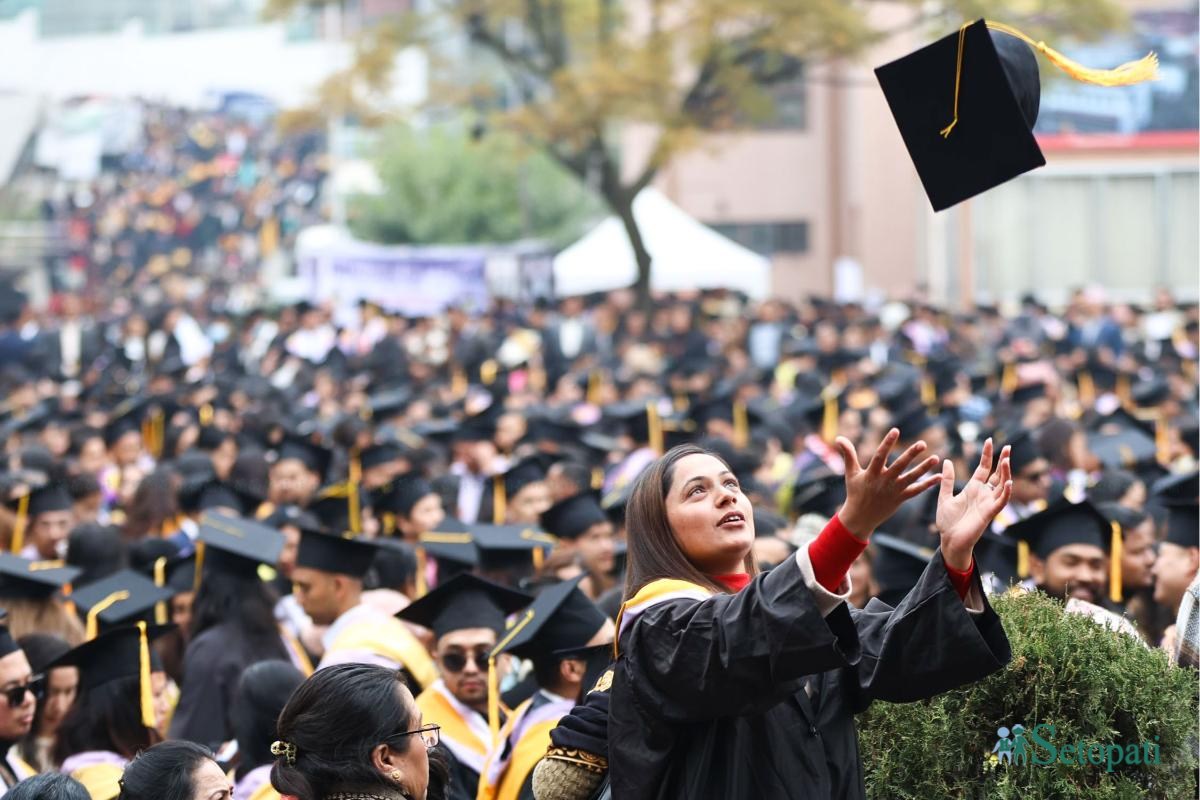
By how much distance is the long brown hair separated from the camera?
129 inches

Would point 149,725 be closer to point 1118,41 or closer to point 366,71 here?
point 366,71

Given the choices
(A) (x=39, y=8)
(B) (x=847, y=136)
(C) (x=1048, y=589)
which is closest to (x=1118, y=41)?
(B) (x=847, y=136)

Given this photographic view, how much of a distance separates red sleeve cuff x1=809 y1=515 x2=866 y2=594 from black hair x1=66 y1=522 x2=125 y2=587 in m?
4.68

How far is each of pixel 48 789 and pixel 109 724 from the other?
5.04ft

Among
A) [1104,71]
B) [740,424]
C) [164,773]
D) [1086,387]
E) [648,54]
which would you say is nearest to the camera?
[164,773]

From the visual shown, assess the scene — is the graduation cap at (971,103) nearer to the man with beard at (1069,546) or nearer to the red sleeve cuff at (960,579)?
the red sleeve cuff at (960,579)

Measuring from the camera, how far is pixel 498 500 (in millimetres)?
8664

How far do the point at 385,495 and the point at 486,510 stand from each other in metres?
0.75

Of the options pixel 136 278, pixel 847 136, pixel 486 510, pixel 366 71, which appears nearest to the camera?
pixel 486 510

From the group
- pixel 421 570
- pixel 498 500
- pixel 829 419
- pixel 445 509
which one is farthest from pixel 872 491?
pixel 829 419

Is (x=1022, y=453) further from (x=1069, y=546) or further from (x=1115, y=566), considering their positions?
(x=1069, y=546)

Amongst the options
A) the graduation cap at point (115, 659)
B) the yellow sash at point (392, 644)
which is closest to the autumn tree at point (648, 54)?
the yellow sash at point (392, 644)

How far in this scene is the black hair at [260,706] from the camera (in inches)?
184

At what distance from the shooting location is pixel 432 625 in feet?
17.1
